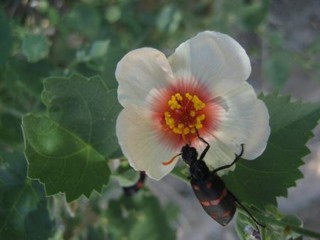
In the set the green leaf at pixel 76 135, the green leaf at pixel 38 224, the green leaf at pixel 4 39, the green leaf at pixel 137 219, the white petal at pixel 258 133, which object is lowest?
the green leaf at pixel 137 219

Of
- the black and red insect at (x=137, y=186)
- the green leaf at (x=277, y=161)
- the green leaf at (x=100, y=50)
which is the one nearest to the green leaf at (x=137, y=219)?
the black and red insect at (x=137, y=186)

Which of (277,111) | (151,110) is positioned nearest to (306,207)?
(277,111)

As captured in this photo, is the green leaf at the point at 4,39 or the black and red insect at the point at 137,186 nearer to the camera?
the black and red insect at the point at 137,186

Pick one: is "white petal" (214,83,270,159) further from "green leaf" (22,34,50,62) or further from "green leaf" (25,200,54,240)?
"green leaf" (22,34,50,62)

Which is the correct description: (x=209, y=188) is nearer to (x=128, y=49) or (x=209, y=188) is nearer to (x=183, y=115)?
(x=183, y=115)

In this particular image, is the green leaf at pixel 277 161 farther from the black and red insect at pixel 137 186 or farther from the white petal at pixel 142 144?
the black and red insect at pixel 137 186

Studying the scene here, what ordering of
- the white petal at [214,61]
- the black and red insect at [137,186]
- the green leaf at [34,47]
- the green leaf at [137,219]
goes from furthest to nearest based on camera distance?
the green leaf at [137,219]
the green leaf at [34,47]
the black and red insect at [137,186]
the white petal at [214,61]

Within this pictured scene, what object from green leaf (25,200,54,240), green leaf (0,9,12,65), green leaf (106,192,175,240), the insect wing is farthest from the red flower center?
green leaf (106,192,175,240)
